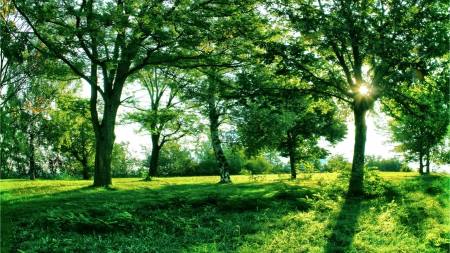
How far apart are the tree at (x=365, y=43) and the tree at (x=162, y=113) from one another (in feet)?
26.1

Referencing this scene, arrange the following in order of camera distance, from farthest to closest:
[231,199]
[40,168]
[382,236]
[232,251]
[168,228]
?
[40,168] → [231,199] → [168,228] → [382,236] → [232,251]

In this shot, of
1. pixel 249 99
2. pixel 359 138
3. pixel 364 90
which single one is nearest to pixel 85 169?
pixel 249 99

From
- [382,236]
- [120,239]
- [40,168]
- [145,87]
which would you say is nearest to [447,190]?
[382,236]

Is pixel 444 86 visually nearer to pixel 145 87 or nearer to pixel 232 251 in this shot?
pixel 232 251

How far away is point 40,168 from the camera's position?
3581 centimetres

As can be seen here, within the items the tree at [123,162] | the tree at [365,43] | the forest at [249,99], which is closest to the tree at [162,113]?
the forest at [249,99]

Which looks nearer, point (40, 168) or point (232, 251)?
point (232, 251)

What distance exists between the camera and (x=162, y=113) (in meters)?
24.1

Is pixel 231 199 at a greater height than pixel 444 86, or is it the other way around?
pixel 444 86

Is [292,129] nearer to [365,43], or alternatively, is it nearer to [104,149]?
[104,149]

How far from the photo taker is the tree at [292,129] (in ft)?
75.7

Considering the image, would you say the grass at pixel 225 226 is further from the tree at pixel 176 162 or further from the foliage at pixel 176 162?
the foliage at pixel 176 162

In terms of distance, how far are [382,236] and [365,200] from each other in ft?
15.5

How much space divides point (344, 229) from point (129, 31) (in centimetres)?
1157
